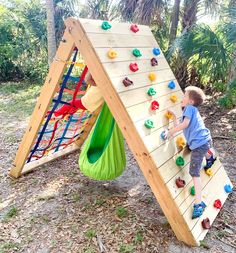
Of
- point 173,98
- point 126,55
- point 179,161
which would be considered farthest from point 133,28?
point 179,161

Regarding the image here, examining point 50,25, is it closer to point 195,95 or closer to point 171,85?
point 171,85

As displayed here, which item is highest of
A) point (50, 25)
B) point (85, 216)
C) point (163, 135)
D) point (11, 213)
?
point (163, 135)

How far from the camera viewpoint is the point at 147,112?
8.66ft

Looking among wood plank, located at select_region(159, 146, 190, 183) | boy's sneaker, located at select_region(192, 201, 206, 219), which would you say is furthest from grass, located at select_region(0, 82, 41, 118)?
boy's sneaker, located at select_region(192, 201, 206, 219)

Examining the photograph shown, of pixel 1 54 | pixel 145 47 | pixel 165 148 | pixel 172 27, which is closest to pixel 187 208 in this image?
pixel 165 148

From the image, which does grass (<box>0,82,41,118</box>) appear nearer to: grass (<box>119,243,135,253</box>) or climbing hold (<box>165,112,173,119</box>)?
climbing hold (<box>165,112,173,119</box>)

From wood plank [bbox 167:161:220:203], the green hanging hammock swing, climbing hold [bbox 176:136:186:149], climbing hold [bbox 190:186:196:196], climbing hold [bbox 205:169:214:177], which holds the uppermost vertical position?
climbing hold [bbox 176:136:186:149]

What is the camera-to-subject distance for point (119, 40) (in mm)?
2807

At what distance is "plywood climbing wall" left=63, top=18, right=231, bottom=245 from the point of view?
2.39 meters

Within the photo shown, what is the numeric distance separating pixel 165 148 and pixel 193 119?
36cm

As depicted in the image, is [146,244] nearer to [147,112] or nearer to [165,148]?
[165,148]

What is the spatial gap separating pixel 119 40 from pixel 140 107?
0.72 m

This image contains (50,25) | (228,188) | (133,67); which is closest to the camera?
(133,67)

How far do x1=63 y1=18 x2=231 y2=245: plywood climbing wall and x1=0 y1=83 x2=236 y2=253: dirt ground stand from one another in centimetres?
23
